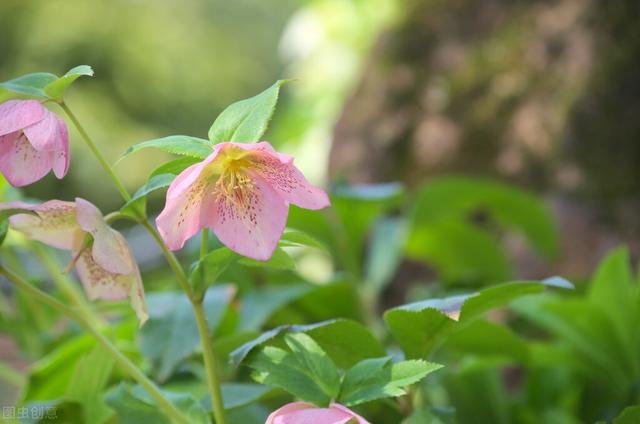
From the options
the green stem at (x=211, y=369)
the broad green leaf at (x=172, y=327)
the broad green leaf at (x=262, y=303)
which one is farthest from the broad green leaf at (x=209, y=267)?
the broad green leaf at (x=262, y=303)

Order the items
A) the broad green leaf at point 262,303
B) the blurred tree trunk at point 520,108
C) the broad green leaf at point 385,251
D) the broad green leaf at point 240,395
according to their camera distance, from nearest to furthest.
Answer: the broad green leaf at point 240,395
the broad green leaf at point 262,303
the broad green leaf at point 385,251
the blurred tree trunk at point 520,108

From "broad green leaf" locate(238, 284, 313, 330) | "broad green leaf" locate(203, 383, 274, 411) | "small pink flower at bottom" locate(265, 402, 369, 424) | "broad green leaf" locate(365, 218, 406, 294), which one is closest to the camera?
"small pink flower at bottom" locate(265, 402, 369, 424)

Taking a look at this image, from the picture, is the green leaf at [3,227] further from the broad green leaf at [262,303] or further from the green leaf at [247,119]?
the broad green leaf at [262,303]

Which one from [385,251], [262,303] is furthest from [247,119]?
[385,251]

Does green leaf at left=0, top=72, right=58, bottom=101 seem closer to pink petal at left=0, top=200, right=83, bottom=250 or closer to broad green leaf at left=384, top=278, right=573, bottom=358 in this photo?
pink petal at left=0, top=200, right=83, bottom=250

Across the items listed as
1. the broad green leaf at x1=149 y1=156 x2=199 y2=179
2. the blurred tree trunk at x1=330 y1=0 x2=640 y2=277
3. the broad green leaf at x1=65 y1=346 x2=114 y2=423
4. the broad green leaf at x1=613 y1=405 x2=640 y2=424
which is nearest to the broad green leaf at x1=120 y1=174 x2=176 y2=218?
the broad green leaf at x1=149 y1=156 x2=199 y2=179

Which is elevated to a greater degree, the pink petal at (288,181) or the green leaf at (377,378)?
the pink petal at (288,181)

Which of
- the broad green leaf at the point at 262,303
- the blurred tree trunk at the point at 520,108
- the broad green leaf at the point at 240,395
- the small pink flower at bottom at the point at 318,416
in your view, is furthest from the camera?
the blurred tree trunk at the point at 520,108

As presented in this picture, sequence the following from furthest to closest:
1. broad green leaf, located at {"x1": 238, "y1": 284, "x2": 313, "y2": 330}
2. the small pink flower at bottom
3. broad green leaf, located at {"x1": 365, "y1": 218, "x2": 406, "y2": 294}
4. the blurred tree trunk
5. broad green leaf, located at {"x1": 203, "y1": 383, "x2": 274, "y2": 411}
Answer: the blurred tree trunk, broad green leaf, located at {"x1": 365, "y1": 218, "x2": 406, "y2": 294}, broad green leaf, located at {"x1": 238, "y1": 284, "x2": 313, "y2": 330}, broad green leaf, located at {"x1": 203, "y1": 383, "x2": 274, "y2": 411}, the small pink flower at bottom
